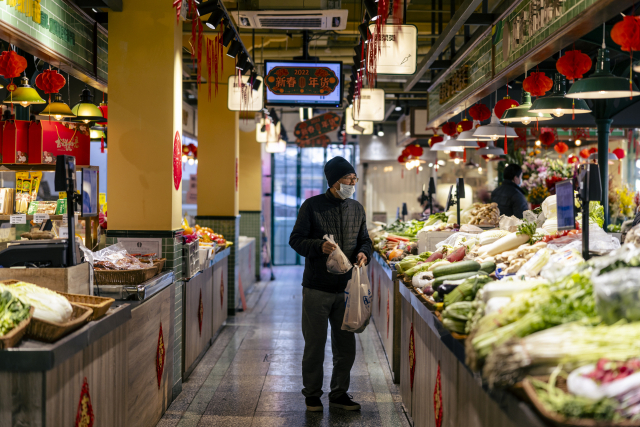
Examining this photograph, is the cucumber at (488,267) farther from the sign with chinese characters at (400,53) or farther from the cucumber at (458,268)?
the sign with chinese characters at (400,53)

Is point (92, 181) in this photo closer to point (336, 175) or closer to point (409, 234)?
point (336, 175)

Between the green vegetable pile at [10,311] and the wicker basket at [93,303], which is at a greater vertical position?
the green vegetable pile at [10,311]

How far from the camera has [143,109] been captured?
4.82 meters

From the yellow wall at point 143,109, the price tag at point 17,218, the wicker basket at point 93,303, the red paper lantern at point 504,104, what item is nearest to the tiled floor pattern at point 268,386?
the yellow wall at point 143,109

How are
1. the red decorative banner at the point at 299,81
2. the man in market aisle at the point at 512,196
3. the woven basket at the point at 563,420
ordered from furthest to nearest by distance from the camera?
the man in market aisle at the point at 512,196 < the red decorative banner at the point at 299,81 < the woven basket at the point at 563,420

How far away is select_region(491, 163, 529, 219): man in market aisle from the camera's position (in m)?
7.56

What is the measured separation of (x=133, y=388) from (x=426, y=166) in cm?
1401

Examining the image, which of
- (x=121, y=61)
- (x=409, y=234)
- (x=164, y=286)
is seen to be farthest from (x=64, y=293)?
(x=409, y=234)

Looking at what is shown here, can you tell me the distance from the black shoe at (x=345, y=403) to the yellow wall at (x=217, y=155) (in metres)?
4.60

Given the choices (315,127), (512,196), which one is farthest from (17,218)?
(315,127)

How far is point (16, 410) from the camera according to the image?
2.33 m

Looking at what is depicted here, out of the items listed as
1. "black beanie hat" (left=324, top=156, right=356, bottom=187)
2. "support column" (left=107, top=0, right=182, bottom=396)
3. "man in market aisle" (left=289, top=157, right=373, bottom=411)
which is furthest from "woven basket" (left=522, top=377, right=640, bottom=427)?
"support column" (left=107, top=0, right=182, bottom=396)

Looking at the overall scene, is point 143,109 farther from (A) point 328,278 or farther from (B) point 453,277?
(B) point 453,277

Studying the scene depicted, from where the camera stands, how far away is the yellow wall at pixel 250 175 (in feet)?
41.1
